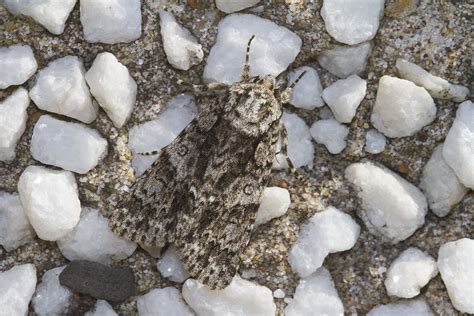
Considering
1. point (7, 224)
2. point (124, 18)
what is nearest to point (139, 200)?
point (7, 224)

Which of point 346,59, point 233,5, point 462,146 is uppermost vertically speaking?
point 233,5

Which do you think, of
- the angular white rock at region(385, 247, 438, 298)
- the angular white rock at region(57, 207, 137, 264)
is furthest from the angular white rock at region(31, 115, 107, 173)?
the angular white rock at region(385, 247, 438, 298)

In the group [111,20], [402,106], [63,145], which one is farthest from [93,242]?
[402,106]

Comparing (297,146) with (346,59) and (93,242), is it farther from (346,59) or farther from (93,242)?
(93,242)

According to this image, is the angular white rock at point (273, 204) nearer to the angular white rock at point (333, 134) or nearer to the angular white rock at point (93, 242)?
the angular white rock at point (333, 134)

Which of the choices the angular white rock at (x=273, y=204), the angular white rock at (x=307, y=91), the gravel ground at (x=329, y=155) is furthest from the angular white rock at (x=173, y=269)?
the angular white rock at (x=307, y=91)

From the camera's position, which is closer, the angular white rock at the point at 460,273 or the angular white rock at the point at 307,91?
the angular white rock at the point at 460,273
